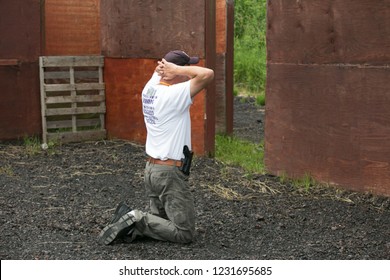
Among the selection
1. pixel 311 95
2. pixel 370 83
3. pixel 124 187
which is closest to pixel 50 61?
pixel 124 187

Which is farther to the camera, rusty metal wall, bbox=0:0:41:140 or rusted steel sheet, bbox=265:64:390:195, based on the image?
rusty metal wall, bbox=0:0:41:140

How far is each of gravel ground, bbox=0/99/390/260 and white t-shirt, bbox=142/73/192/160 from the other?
29.8 inches

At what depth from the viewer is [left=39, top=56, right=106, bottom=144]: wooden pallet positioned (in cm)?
1176

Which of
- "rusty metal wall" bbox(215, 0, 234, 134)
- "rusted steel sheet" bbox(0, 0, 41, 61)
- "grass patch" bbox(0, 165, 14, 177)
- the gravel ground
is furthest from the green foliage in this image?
"grass patch" bbox(0, 165, 14, 177)

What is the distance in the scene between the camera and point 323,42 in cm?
838

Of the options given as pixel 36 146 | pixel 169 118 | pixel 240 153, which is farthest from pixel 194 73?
pixel 36 146

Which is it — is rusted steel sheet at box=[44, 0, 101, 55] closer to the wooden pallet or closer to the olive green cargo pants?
the wooden pallet

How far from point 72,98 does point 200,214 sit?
16.4 feet

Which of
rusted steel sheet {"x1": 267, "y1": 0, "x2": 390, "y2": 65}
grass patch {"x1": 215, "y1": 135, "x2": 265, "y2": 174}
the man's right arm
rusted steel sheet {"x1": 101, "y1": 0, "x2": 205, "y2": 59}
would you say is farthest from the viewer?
rusted steel sheet {"x1": 101, "y1": 0, "x2": 205, "y2": 59}

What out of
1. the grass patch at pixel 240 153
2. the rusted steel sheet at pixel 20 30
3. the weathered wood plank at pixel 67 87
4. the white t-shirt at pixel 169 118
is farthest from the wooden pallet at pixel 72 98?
the white t-shirt at pixel 169 118

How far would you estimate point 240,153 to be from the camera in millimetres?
10750

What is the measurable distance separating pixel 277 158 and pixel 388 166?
162 cm

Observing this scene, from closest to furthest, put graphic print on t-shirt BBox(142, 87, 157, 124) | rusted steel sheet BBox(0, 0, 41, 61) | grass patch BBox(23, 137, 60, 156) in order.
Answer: graphic print on t-shirt BBox(142, 87, 157, 124) → grass patch BBox(23, 137, 60, 156) → rusted steel sheet BBox(0, 0, 41, 61)

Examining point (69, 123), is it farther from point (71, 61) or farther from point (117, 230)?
point (117, 230)
